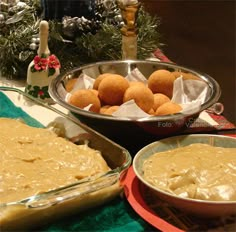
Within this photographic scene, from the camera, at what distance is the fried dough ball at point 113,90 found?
2.84 feet

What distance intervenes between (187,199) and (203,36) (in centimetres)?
230

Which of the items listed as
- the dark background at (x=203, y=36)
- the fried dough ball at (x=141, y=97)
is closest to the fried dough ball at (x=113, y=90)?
the fried dough ball at (x=141, y=97)

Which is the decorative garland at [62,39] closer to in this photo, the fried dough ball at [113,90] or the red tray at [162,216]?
the fried dough ball at [113,90]

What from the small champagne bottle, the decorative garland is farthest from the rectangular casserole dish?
the decorative garland

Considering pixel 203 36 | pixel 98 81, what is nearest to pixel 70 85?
pixel 98 81

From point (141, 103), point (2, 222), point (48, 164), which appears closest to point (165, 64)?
point (141, 103)

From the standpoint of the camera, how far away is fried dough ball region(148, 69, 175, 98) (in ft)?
2.99

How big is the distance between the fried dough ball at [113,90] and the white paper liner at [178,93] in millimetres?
52

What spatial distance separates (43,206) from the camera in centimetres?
56

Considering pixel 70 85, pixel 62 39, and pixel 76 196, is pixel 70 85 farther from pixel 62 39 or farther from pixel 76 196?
pixel 76 196

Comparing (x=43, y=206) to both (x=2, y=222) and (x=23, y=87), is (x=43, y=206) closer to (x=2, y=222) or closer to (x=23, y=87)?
(x=2, y=222)

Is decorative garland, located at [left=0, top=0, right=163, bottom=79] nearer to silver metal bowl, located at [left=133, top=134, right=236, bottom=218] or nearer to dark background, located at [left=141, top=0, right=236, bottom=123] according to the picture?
silver metal bowl, located at [left=133, top=134, right=236, bottom=218]

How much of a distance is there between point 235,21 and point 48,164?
7.90 feet

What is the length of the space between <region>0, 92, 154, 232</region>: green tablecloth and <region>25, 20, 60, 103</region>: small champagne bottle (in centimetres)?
44
